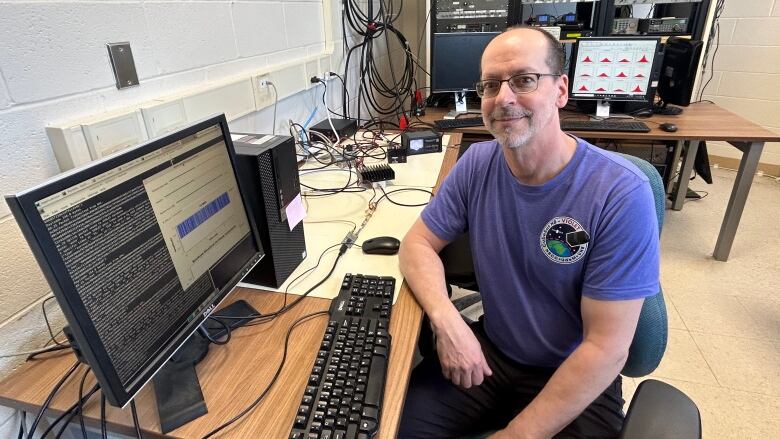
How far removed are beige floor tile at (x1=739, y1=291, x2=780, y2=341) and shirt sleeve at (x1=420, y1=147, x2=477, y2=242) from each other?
175 cm

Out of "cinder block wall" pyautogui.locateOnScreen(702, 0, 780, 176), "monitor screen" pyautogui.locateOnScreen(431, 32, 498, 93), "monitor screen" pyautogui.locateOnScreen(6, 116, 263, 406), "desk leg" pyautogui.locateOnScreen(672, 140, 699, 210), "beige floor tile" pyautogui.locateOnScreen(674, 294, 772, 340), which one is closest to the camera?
"monitor screen" pyautogui.locateOnScreen(6, 116, 263, 406)

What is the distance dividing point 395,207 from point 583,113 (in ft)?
5.89

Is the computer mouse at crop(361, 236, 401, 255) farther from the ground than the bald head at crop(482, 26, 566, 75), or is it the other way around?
the bald head at crop(482, 26, 566, 75)

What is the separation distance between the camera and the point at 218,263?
0.87m

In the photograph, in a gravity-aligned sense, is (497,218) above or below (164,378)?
above

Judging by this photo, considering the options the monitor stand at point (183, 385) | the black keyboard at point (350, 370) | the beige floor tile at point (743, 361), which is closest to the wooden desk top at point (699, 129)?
the beige floor tile at point (743, 361)

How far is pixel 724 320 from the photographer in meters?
2.07

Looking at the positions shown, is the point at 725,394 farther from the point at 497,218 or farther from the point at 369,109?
the point at 369,109

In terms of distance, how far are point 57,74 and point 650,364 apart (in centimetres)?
143

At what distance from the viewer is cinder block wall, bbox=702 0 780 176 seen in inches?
132

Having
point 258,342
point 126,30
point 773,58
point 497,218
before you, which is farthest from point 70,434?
point 773,58

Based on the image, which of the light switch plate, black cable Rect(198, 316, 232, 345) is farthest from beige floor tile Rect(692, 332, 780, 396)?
the light switch plate

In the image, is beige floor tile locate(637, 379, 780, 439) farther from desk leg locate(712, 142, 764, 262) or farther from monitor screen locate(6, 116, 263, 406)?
monitor screen locate(6, 116, 263, 406)

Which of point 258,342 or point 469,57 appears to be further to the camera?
point 469,57
